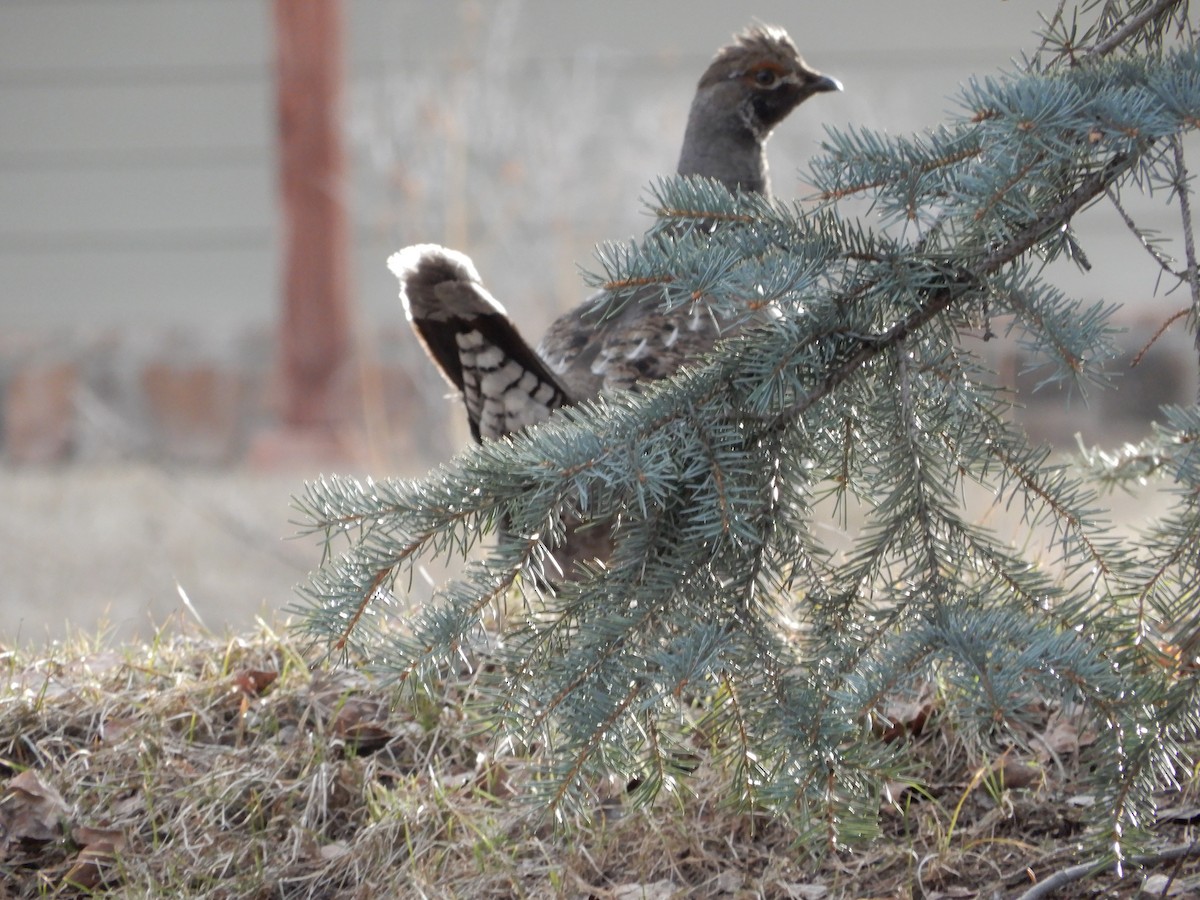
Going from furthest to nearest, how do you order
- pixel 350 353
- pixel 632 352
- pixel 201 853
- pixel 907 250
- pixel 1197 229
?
pixel 350 353
pixel 1197 229
pixel 632 352
pixel 201 853
pixel 907 250

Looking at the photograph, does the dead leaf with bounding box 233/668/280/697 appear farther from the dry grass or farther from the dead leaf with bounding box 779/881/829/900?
the dead leaf with bounding box 779/881/829/900

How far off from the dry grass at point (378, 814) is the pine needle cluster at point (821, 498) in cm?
29

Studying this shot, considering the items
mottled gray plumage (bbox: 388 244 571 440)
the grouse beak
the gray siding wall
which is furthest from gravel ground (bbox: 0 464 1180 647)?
mottled gray plumage (bbox: 388 244 571 440)

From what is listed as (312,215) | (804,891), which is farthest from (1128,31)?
(312,215)

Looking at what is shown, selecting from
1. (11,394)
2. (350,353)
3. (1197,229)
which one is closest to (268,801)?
(350,353)

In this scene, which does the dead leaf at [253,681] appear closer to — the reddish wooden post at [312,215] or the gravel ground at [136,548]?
the gravel ground at [136,548]

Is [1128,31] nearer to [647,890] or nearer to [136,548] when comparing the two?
[647,890]

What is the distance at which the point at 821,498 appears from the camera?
1852 millimetres

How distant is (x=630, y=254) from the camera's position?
167cm

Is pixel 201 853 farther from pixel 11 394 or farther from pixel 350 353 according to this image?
pixel 11 394

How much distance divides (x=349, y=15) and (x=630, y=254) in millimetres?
9040

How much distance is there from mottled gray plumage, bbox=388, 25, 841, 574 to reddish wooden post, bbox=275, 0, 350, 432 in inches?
182

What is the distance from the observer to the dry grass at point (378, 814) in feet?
A: 6.69

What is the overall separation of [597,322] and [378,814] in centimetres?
94
